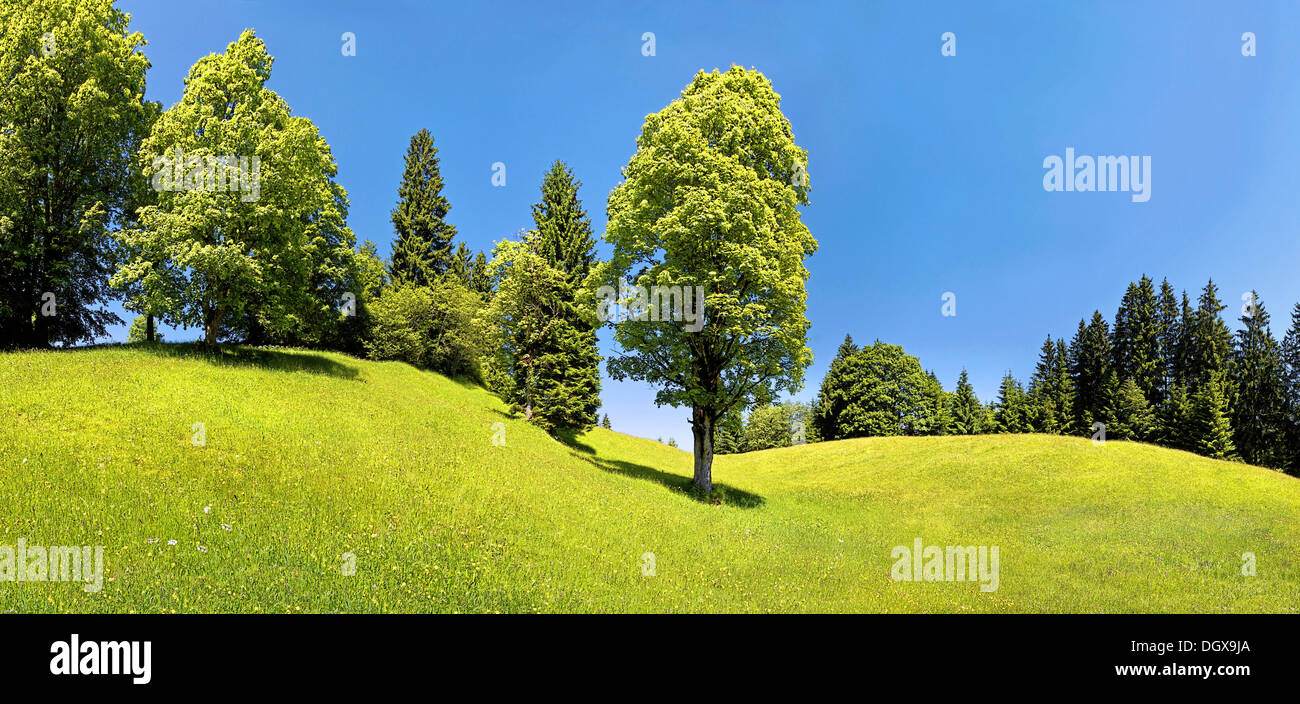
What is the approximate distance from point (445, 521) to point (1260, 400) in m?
85.5

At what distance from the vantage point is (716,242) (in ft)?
57.9

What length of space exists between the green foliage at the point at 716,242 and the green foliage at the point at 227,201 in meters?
14.4

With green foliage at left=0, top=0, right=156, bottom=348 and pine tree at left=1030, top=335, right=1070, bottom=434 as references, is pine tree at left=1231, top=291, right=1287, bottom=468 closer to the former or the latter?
pine tree at left=1030, top=335, right=1070, bottom=434

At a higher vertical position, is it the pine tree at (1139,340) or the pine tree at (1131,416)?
the pine tree at (1139,340)

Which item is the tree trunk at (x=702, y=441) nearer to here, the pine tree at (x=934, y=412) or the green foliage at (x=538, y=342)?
the green foliage at (x=538, y=342)

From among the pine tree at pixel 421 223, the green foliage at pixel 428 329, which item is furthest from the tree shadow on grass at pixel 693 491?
the pine tree at pixel 421 223

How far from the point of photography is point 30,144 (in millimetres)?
22375

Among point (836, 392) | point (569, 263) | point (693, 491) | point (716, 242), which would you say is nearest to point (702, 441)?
point (693, 491)

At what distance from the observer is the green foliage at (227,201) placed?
63.8 ft

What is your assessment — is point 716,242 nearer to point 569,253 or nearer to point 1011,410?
point 569,253
